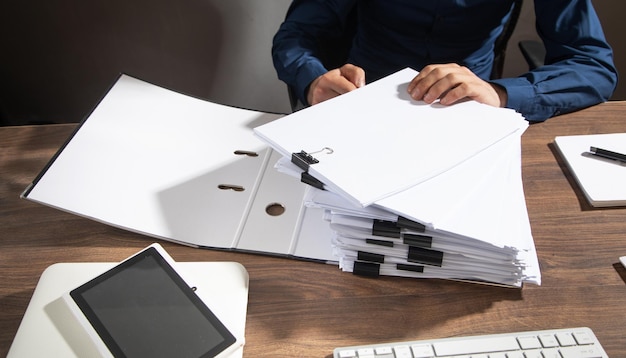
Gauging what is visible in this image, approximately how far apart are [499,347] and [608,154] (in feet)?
1.43

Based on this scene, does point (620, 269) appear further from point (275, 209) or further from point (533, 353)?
point (275, 209)

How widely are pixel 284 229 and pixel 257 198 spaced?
0.24ft

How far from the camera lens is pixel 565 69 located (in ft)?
3.20

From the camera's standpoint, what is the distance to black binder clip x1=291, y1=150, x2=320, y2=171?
2.06 ft

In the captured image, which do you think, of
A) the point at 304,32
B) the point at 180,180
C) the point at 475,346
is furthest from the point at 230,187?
the point at 304,32

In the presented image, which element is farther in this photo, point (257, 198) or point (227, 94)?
point (227, 94)

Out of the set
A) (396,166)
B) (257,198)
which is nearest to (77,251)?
(257,198)

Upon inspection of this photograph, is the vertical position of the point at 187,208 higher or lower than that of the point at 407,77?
lower

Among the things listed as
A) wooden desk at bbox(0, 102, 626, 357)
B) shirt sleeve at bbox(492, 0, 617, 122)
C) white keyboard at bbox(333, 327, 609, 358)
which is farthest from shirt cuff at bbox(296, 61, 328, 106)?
white keyboard at bbox(333, 327, 609, 358)

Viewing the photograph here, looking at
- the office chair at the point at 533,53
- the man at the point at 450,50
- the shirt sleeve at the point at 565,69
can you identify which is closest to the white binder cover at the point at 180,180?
Result: the man at the point at 450,50

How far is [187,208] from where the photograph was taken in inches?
29.0

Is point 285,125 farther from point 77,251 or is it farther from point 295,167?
point 77,251

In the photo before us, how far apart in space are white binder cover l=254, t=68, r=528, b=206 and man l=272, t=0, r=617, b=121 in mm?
49

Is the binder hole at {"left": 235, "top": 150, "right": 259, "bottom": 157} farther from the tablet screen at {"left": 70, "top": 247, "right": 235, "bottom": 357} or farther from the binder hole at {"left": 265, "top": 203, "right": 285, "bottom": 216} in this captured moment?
the tablet screen at {"left": 70, "top": 247, "right": 235, "bottom": 357}
